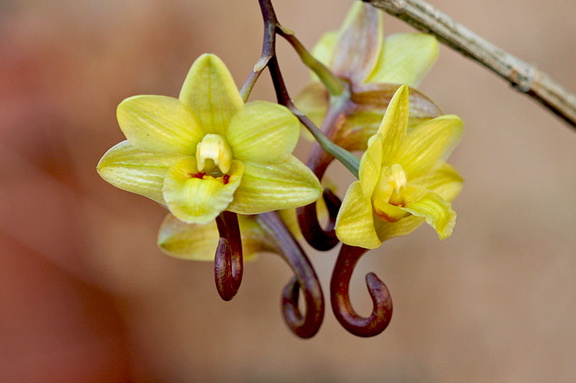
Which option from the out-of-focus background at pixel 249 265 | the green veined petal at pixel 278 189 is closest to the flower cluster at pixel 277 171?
the green veined petal at pixel 278 189

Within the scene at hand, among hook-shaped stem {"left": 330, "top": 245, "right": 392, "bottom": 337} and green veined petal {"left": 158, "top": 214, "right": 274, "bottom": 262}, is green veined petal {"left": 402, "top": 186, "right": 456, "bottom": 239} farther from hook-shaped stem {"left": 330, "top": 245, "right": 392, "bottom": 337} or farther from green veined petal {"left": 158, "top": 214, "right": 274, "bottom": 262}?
green veined petal {"left": 158, "top": 214, "right": 274, "bottom": 262}

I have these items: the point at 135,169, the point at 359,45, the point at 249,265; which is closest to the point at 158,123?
the point at 135,169

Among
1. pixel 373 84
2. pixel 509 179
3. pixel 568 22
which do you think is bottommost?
pixel 373 84

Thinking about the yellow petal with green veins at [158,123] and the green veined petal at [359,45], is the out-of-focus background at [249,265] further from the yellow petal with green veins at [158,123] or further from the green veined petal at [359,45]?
the yellow petal with green veins at [158,123]

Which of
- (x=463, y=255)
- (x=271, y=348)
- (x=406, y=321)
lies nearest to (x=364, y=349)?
(x=406, y=321)

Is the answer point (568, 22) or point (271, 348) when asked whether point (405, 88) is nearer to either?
point (568, 22)
